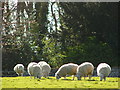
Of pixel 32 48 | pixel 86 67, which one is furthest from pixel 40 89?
pixel 32 48

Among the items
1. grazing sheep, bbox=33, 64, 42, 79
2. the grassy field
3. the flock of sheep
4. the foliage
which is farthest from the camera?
the foliage

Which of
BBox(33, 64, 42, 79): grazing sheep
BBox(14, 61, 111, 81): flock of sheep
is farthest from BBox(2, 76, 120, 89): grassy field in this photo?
BBox(33, 64, 42, 79): grazing sheep

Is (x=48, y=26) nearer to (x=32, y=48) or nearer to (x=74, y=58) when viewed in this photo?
(x=32, y=48)

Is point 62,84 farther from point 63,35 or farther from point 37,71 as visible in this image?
point 63,35

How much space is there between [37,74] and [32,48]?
9.75 metres

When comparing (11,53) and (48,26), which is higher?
(48,26)

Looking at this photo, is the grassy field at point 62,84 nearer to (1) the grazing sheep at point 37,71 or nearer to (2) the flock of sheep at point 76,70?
(2) the flock of sheep at point 76,70

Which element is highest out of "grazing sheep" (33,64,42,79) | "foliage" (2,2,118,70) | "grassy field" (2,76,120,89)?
"foliage" (2,2,118,70)

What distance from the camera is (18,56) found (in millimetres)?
22641

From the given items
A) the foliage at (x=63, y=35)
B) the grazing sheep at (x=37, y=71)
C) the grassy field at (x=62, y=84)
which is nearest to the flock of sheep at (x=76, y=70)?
the grazing sheep at (x=37, y=71)

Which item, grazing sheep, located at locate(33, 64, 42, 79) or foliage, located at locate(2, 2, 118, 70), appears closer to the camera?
grazing sheep, located at locate(33, 64, 42, 79)

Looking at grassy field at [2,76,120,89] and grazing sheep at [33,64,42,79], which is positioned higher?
grazing sheep at [33,64,42,79]

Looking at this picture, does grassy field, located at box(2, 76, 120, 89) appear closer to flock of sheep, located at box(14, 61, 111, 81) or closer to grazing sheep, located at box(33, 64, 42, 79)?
flock of sheep, located at box(14, 61, 111, 81)

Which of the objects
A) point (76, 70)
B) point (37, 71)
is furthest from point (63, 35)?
point (76, 70)
